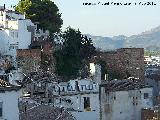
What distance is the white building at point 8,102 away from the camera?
28500 mm

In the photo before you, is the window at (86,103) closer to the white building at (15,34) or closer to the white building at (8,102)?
the white building at (15,34)

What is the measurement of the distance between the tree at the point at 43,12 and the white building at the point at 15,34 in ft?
12.1

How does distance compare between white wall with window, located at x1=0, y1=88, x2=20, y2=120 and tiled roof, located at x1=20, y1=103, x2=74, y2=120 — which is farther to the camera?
tiled roof, located at x1=20, y1=103, x2=74, y2=120

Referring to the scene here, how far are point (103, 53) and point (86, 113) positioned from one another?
49.4 ft

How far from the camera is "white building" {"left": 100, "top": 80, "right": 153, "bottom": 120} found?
145 feet

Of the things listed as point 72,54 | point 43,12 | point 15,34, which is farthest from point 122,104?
point 43,12

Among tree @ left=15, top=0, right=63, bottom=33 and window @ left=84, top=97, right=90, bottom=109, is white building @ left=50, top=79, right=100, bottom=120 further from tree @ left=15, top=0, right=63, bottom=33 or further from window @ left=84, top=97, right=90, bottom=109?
tree @ left=15, top=0, right=63, bottom=33

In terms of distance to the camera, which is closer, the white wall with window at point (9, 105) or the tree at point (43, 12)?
the white wall with window at point (9, 105)

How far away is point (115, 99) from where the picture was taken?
4512cm

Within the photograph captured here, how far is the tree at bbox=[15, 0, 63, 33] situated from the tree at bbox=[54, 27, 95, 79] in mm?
8496

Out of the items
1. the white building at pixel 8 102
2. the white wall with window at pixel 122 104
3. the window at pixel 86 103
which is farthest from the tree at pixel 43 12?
the white building at pixel 8 102


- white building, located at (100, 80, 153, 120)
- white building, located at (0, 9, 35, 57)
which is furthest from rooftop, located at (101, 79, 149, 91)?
white building, located at (0, 9, 35, 57)

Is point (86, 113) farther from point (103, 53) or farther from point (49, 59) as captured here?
point (103, 53)

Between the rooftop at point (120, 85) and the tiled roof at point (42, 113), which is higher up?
the rooftop at point (120, 85)
